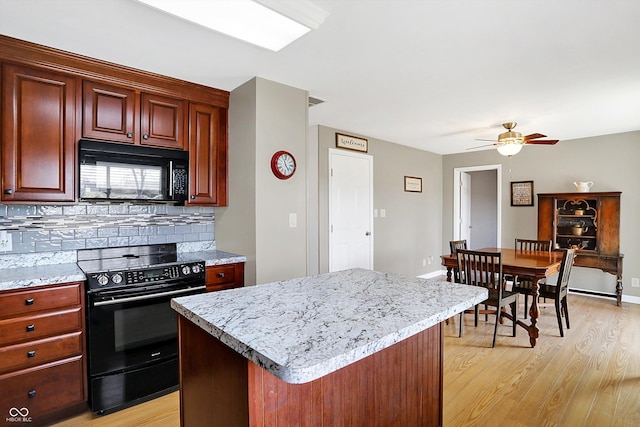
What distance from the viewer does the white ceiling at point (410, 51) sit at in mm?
1773

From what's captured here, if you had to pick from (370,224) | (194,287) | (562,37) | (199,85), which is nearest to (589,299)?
(370,224)

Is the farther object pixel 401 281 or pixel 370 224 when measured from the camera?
pixel 370 224

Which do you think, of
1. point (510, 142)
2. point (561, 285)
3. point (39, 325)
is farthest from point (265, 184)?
point (561, 285)

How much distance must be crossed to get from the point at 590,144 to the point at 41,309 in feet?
20.3

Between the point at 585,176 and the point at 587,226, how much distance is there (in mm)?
715

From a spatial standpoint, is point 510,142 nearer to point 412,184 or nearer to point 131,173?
point 412,184

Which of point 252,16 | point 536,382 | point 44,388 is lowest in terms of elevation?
point 536,382

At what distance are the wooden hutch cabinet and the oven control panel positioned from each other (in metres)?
4.69

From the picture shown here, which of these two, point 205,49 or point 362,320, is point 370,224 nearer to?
point 205,49

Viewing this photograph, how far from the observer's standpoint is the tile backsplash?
2.35 m

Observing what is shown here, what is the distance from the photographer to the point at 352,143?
4.49 m

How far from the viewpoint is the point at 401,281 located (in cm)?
171

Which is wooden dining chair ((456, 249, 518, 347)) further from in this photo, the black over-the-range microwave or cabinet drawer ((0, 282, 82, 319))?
cabinet drawer ((0, 282, 82, 319))

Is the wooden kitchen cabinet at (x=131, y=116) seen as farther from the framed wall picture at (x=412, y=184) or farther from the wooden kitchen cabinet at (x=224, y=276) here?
the framed wall picture at (x=412, y=184)
